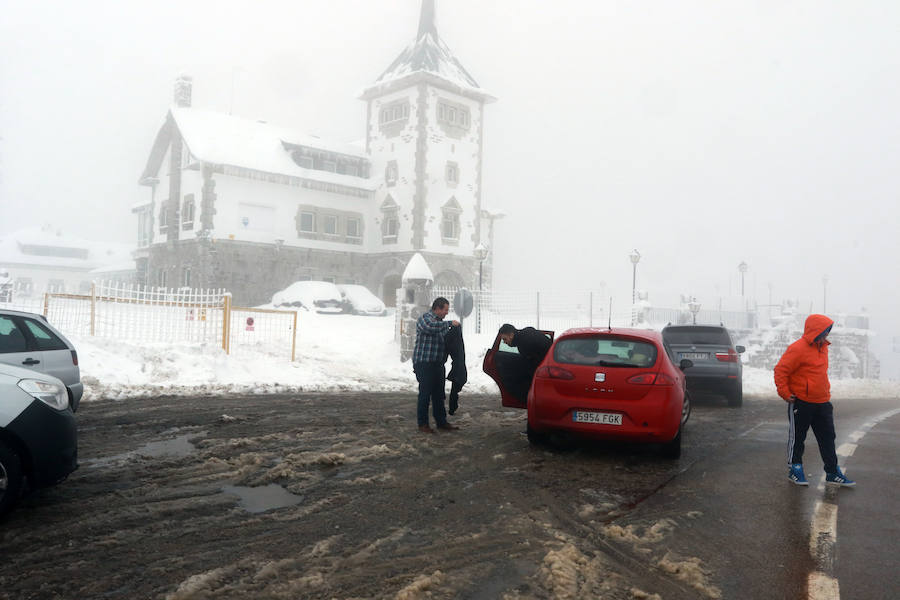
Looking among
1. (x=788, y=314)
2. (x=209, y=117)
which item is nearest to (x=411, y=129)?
(x=209, y=117)

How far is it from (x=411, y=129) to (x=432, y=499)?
112ft

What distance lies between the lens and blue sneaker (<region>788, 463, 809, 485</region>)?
6461 millimetres

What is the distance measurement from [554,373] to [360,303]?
1005 inches

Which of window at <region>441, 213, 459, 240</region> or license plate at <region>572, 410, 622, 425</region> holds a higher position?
window at <region>441, 213, 459, 240</region>

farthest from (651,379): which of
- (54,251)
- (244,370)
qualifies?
(54,251)

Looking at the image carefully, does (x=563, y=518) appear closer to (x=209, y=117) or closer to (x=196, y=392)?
(x=196, y=392)

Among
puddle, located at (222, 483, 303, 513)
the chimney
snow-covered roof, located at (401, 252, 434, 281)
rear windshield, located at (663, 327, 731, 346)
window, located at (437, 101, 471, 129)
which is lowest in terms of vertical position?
puddle, located at (222, 483, 303, 513)

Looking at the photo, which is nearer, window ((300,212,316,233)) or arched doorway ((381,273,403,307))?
window ((300,212,316,233))

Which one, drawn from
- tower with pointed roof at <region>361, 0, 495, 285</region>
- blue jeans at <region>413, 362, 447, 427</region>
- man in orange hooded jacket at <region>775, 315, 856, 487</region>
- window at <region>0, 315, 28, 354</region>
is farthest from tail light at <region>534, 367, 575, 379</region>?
tower with pointed roof at <region>361, 0, 495, 285</region>

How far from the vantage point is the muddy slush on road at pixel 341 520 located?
372 cm

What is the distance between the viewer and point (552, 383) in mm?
7449

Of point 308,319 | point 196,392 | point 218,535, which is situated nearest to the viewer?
point 218,535

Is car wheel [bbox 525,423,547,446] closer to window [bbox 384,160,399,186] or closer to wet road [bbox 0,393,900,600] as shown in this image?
wet road [bbox 0,393,900,600]

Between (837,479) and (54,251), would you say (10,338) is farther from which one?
(54,251)
